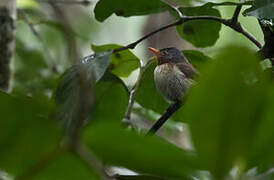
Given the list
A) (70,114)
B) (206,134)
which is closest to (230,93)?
(206,134)

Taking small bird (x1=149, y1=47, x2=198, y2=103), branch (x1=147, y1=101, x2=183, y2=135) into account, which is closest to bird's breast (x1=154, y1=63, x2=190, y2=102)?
small bird (x1=149, y1=47, x2=198, y2=103)

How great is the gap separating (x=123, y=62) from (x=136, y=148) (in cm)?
115

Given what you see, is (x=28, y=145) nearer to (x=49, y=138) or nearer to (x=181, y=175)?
(x=49, y=138)

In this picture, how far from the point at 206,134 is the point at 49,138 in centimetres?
15

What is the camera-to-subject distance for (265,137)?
502mm

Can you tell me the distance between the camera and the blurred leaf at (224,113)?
48cm

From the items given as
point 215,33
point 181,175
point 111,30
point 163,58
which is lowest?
point 111,30

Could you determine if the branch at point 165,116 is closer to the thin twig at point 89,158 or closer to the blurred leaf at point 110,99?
the blurred leaf at point 110,99

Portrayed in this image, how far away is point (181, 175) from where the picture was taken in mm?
534

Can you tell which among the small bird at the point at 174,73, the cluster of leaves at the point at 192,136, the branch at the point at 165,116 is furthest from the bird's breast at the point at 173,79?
the cluster of leaves at the point at 192,136

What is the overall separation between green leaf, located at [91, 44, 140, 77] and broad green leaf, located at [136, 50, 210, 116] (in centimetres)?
6

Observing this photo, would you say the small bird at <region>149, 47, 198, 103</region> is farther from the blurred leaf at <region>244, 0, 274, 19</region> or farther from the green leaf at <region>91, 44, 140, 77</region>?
the blurred leaf at <region>244, 0, 274, 19</region>

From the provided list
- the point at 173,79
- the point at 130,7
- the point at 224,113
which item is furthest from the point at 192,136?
the point at 173,79

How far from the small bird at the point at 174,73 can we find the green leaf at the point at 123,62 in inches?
9.1
